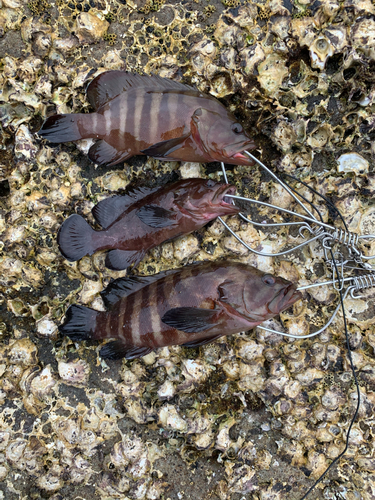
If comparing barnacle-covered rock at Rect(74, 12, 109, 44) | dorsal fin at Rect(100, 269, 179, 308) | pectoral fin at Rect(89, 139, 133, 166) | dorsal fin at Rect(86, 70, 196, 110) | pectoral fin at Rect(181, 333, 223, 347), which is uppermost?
barnacle-covered rock at Rect(74, 12, 109, 44)

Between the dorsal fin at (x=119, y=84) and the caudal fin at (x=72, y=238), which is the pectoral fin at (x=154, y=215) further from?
the dorsal fin at (x=119, y=84)

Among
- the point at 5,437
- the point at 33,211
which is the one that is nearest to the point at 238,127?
the point at 33,211

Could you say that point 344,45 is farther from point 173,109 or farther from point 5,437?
point 5,437

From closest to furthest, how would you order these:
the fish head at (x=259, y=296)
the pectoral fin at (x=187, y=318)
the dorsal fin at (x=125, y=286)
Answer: the pectoral fin at (x=187, y=318) → the fish head at (x=259, y=296) → the dorsal fin at (x=125, y=286)

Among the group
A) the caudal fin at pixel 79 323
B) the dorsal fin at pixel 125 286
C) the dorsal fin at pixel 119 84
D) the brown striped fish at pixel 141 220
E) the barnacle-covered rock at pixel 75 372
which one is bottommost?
the barnacle-covered rock at pixel 75 372

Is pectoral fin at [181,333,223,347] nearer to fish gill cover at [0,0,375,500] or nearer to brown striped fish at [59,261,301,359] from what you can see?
brown striped fish at [59,261,301,359]

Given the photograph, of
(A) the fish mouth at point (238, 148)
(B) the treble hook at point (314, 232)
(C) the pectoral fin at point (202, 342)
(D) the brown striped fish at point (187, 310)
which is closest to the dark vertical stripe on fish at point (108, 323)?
(D) the brown striped fish at point (187, 310)

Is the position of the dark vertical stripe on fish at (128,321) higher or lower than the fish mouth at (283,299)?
lower

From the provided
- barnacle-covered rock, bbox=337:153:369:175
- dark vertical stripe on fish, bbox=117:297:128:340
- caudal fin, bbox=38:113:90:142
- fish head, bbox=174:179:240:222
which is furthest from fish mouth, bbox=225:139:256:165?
dark vertical stripe on fish, bbox=117:297:128:340
